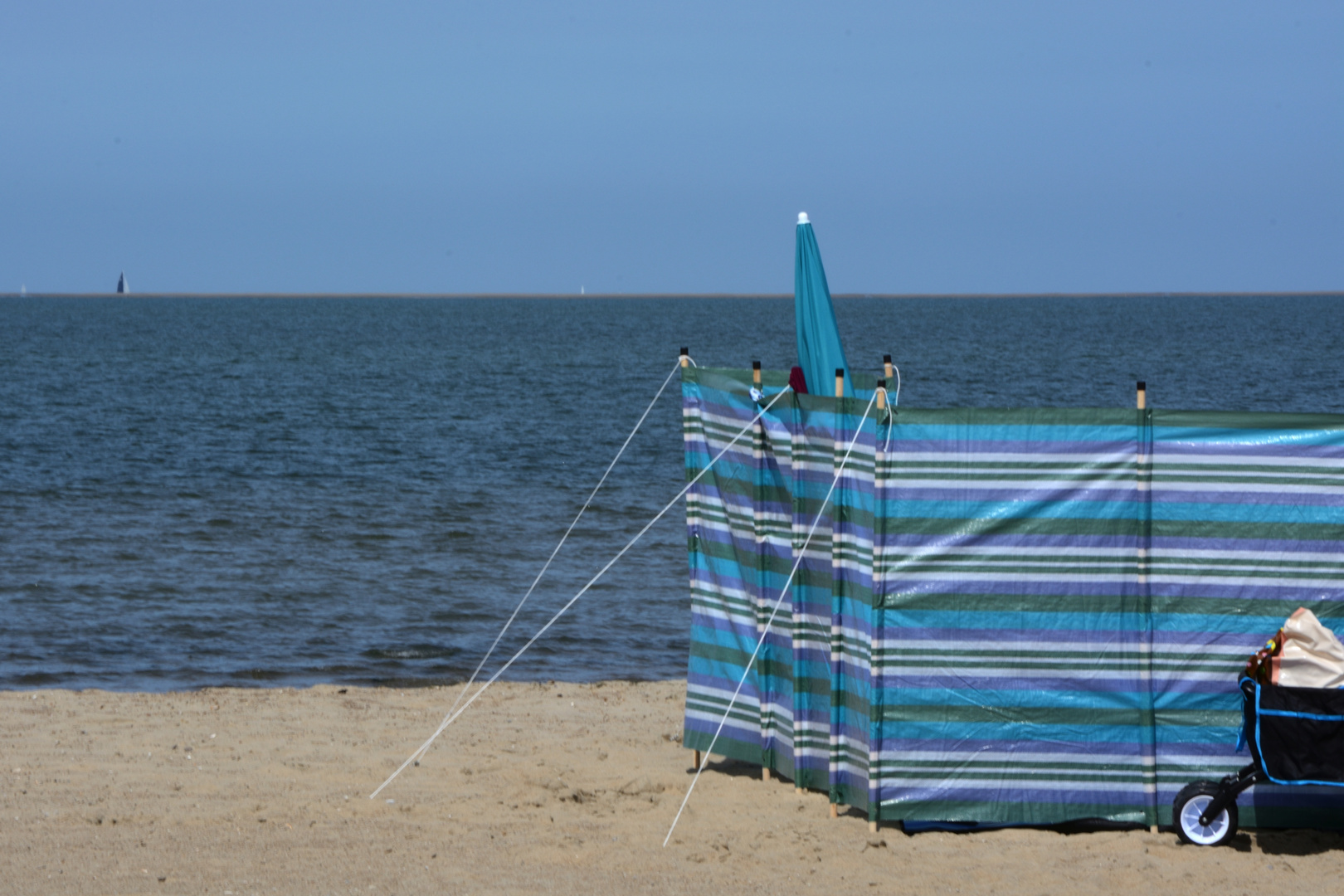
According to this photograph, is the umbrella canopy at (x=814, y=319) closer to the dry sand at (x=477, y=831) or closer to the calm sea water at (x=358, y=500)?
the dry sand at (x=477, y=831)

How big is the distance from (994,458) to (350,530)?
588 inches

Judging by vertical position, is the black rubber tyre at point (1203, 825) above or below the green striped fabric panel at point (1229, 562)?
below

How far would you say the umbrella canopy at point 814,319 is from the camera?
24.6 ft

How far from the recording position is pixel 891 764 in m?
6.84

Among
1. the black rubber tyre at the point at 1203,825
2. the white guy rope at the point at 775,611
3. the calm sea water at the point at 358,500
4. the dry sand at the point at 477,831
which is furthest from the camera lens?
the calm sea water at the point at 358,500

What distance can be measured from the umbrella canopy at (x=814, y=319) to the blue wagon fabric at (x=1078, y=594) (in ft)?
2.31

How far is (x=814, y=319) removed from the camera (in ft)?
24.8

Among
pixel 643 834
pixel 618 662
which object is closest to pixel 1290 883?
pixel 643 834

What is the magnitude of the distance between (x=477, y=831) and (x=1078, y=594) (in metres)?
3.24

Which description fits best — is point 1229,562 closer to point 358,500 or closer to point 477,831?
point 477,831

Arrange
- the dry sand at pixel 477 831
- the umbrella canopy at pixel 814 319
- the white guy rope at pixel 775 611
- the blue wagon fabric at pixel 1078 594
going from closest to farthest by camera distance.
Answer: the dry sand at pixel 477 831 < the blue wagon fabric at pixel 1078 594 < the white guy rope at pixel 775 611 < the umbrella canopy at pixel 814 319

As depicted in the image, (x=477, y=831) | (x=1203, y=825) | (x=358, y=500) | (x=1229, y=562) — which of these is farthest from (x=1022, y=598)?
(x=358, y=500)

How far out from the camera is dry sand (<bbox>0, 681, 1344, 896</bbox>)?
622 cm

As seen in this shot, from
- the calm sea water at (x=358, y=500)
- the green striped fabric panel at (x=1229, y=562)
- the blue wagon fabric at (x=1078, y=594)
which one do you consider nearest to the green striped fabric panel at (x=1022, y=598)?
the blue wagon fabric at (x=1078, y=594)
